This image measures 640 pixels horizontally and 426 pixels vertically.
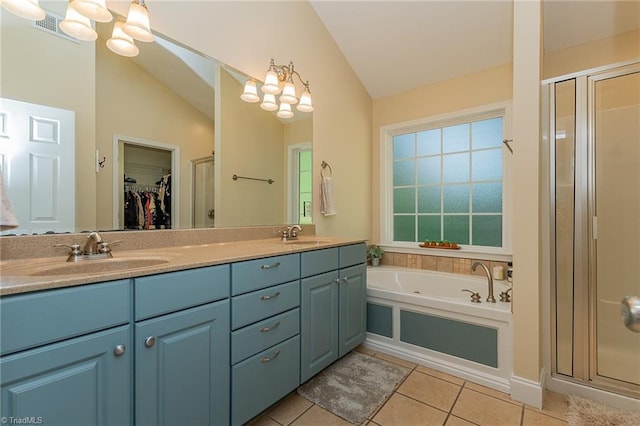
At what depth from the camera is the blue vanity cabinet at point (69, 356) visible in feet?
2.53

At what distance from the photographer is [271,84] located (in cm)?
216

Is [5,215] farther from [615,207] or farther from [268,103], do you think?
[615,207]

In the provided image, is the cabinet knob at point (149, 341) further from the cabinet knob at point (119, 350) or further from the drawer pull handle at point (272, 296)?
the drawer pull handle at point (272, 296)

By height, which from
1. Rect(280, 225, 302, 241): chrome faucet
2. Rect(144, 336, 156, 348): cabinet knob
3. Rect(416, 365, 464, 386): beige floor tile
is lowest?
Rect(416, 365, 464, 386): beige floor tile

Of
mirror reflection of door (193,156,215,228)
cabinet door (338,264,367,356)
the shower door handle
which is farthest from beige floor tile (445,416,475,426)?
mirror reflection of door (193,156,215,228)

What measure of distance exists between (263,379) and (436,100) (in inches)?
114

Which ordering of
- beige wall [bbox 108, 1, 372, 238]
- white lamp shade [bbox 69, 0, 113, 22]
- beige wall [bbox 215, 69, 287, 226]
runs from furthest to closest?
beige wall [bbox 215, 69, 287, 226] < beige wall [bbox 108, 1, 372, 238] < white lamp shade [bbox 69, 0, 113, 22]

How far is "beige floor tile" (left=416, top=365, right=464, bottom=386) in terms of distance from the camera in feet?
6.20

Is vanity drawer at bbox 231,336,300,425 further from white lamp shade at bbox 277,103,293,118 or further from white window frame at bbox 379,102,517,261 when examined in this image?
white window frame at bbox 379,102,517,261

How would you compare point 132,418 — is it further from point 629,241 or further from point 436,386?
point 629,241

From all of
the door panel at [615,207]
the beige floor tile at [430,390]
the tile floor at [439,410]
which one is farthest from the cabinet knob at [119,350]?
the door panel at [615,207]

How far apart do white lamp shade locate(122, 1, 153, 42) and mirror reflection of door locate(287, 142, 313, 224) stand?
4.11ft

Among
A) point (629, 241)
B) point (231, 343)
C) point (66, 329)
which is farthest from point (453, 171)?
point (66, 329)

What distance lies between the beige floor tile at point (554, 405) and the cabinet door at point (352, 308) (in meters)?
1.06
